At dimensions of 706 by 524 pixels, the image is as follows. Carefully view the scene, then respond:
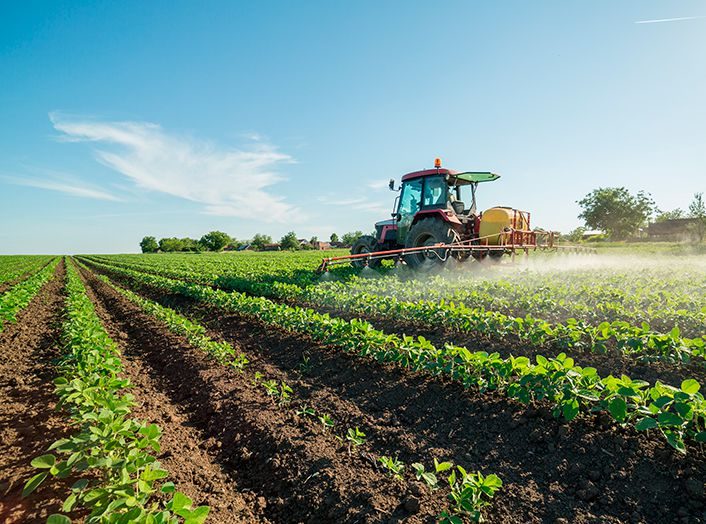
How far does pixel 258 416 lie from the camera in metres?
3.52

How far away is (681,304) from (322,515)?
665 cm

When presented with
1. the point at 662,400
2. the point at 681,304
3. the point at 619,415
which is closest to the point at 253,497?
the point at 619,415

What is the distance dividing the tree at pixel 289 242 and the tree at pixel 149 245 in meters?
36.1

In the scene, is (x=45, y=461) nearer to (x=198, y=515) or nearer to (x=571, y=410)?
(x=198, y=515)

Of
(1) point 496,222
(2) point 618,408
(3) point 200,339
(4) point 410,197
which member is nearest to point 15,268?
(3) point 200,339

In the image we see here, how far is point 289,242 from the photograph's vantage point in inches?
3113

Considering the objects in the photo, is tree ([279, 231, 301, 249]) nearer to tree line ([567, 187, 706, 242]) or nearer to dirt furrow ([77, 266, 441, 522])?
tree line ([567, 187, 706, 242])

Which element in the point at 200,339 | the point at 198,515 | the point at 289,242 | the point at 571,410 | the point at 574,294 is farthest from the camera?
the point at 289,242

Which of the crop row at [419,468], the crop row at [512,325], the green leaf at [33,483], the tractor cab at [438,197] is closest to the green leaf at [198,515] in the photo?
the green leaf at [33,483]

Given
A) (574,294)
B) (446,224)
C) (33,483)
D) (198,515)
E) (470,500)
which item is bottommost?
(470,500)

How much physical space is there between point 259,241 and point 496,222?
91816 millimetres

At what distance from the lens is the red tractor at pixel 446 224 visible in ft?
31.0

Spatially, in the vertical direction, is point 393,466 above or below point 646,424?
below

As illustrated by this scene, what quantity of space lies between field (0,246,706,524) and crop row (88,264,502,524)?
2 centimetres
